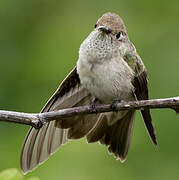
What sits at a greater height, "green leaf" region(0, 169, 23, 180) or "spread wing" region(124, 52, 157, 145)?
"spread wing" region(124, 52, 157, 145)

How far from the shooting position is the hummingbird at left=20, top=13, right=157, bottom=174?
4750mm

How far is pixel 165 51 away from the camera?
609 centimetres

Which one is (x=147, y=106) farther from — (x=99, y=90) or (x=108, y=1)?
(x=108, y=1)

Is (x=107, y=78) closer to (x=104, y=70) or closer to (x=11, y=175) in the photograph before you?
(x=104, y=70)

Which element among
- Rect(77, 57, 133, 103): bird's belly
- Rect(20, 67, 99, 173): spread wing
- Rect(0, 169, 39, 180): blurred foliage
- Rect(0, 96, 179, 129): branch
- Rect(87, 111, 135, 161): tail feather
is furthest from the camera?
Rect(87, 111, 135, 161): tail feather

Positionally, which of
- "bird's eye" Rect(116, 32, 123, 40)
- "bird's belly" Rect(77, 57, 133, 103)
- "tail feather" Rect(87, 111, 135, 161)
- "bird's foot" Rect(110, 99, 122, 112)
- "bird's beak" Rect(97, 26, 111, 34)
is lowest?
"tail feather" Rect(87, 111, 135, 161)

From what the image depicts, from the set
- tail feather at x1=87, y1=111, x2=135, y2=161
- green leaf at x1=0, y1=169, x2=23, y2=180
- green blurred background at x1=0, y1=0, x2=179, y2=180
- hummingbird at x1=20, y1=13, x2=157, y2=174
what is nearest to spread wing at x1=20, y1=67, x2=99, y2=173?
hummingbird at x1=20, y1=13, x2=157, y2=174

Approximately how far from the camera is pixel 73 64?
6066mm

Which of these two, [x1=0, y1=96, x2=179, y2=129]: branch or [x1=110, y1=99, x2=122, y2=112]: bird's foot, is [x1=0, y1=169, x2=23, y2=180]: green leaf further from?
[x1=110, y1=99, x2=122, y2=112]: bird's foot

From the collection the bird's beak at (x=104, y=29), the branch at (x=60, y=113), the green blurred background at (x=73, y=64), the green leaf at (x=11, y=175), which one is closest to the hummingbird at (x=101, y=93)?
the bird's beak at (x=104, y=29)

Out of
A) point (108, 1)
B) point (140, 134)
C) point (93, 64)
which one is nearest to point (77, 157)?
point (140, 134)

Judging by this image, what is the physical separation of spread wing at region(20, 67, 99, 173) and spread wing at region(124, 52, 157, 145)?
0.58 metres

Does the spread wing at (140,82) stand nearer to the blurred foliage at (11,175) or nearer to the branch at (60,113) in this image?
the branch at (60,113)

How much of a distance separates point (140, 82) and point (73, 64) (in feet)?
4.07
